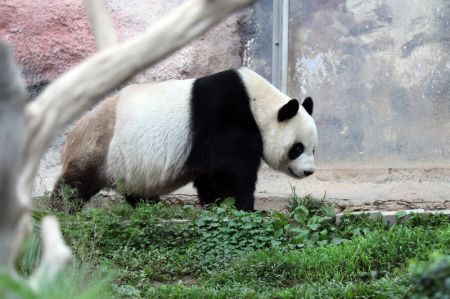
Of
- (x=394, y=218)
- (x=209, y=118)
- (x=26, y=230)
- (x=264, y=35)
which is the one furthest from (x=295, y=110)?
(x=26, y=230)

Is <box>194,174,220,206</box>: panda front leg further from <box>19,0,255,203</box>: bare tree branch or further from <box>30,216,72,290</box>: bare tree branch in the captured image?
<box>30,216,72,290</box>: bare tree branch

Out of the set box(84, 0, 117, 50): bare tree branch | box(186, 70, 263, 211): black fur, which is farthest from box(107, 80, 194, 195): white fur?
box(84, 0, 117, 50): bare tree branch

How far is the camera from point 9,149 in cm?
272

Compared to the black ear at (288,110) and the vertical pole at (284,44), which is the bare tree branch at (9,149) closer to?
the black ear at (288,110)

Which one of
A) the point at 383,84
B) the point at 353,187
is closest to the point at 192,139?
the point at 353,187

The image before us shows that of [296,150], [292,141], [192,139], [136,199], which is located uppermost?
[192,139]

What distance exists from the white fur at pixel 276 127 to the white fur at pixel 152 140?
733 mm

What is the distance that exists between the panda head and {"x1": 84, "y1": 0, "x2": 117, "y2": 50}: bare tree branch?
16.7 feet

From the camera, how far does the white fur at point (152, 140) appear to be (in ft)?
28.5

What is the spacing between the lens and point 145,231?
749 cm

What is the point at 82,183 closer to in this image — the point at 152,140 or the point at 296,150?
the point at 152,140

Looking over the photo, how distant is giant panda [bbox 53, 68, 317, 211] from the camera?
8523 mm

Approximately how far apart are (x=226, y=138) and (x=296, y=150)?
36.8 inches

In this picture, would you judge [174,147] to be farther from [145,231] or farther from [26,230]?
[26,230]
